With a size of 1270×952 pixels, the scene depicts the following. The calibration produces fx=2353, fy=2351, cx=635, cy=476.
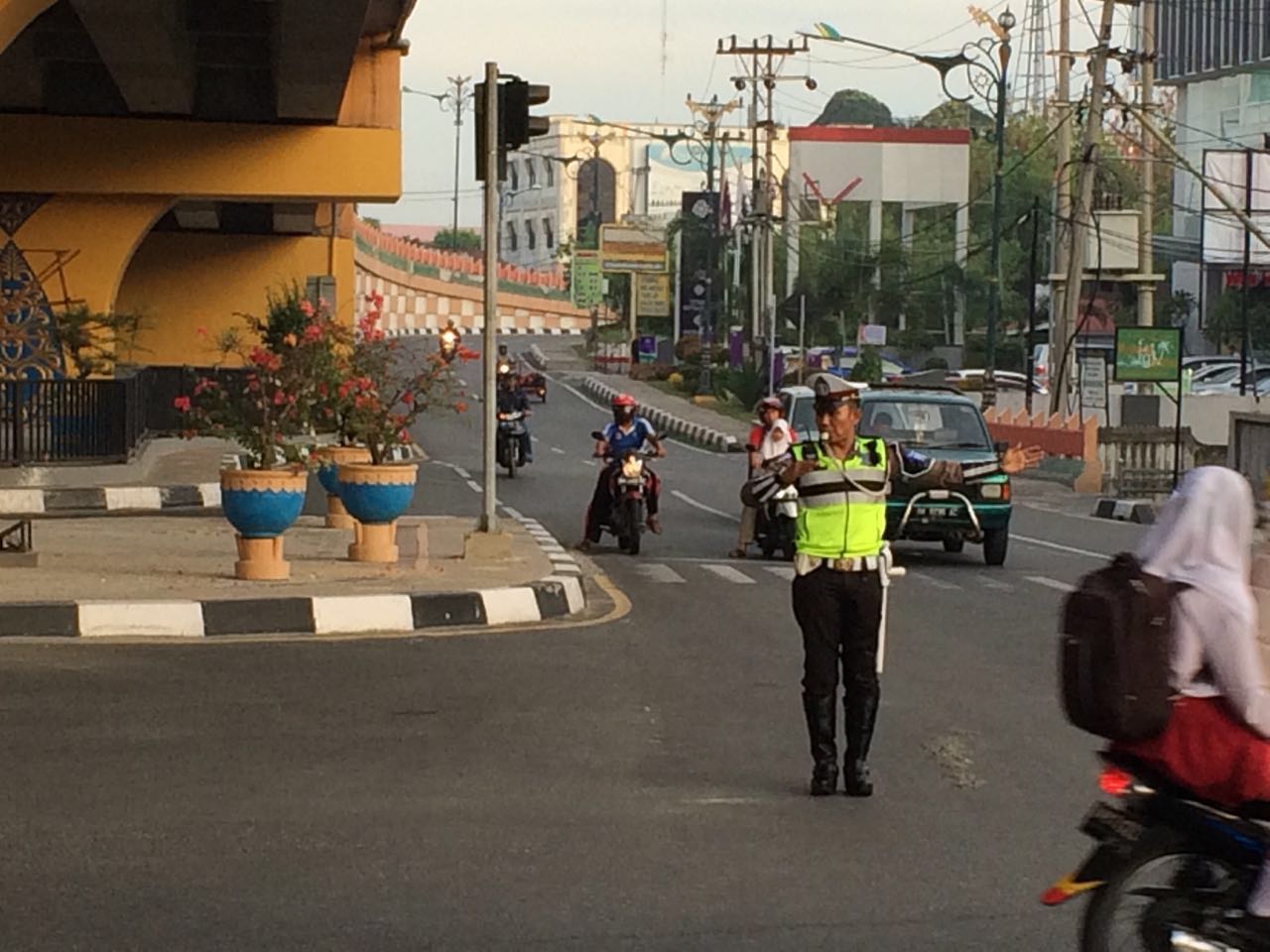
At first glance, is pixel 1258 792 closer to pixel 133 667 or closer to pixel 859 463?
pixel 859 463

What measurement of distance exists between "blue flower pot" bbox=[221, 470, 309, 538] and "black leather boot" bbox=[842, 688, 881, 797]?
721cm

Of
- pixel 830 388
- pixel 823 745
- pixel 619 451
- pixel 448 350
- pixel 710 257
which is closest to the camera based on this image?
pixel 823 745

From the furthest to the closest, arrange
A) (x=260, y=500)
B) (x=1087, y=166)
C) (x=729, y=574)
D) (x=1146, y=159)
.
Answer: (x=1146, y=159)
(x=1087, y=166)
(x=729, y=574)
(x=260, y=500)

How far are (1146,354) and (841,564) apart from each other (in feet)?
94.7

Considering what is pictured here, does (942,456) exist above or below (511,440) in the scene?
above

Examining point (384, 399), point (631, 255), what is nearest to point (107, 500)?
point (384, 399)

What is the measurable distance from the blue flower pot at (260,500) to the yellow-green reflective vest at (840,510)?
7013 millimetres

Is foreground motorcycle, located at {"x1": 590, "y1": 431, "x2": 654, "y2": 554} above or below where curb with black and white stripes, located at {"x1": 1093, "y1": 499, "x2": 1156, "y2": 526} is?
above

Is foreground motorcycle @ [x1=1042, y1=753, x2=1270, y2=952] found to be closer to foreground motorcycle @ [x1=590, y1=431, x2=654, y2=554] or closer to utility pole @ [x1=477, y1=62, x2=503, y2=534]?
utility pole @ [x1=477, y1=62, x2=503, y2=534]

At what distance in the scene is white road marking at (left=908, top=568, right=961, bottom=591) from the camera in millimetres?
18688

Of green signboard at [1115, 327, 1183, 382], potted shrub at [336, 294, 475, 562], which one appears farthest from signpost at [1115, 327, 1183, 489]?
potted shrub at [336, 294, 475, 562]

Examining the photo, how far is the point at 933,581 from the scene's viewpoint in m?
19.3

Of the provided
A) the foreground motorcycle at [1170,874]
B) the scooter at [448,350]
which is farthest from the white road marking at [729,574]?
the foreground motorcycle at [1170,874]

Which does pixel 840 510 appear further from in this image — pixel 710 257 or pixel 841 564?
pixel 710 257
